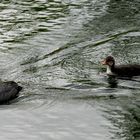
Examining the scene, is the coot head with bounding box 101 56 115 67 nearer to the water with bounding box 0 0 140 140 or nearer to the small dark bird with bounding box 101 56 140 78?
the small dark bird with bounding box 101 56 140 78

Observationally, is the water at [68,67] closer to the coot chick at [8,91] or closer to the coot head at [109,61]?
the coot chick at [8,91]

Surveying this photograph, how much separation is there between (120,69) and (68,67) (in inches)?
54.9

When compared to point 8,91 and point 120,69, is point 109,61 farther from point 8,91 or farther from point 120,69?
point 8,91

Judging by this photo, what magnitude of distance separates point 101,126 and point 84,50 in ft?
17.8

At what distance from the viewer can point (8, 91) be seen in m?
→ 13.6

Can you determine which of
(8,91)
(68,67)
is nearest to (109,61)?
(68,67)

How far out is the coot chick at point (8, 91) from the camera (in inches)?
534

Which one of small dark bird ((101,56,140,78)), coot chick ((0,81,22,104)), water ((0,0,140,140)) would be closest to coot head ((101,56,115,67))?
small dark bird ((101,56,140,78))

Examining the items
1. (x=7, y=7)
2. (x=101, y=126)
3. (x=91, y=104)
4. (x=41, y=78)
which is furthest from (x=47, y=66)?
(x=7, y=7)

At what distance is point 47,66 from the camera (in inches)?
640

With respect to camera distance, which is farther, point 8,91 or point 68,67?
point 68,67

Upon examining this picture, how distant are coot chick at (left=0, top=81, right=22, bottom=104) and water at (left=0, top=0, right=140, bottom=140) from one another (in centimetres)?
19

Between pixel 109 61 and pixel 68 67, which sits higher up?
pixel 109 61

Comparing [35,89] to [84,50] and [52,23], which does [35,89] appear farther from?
[52,23]
